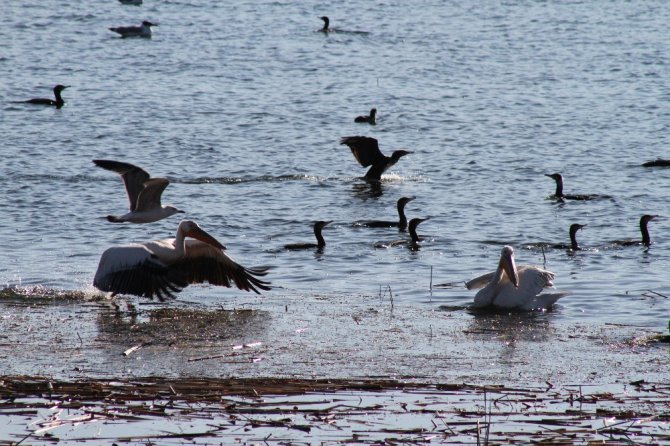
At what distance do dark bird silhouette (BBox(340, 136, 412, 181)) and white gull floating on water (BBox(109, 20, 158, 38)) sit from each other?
1432cm

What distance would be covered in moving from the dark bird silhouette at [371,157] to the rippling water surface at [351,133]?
0.90 feet

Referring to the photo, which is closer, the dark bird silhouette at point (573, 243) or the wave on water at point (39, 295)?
the wave on water at point (39, 295)

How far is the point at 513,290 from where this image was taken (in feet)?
33.6

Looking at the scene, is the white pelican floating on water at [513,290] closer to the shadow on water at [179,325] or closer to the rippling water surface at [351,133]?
the rippling water surface at [351,133]

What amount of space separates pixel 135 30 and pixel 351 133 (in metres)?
12.2

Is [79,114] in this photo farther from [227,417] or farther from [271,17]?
[227,417]

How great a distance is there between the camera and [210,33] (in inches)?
1248

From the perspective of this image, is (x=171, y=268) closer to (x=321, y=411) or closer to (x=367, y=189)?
(x=321, y=411)

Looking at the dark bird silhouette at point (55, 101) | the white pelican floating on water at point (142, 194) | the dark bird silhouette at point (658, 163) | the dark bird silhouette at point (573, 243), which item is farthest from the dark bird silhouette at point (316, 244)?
the dark bird silhouette at point (55, 101)

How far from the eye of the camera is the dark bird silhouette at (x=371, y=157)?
18141mm

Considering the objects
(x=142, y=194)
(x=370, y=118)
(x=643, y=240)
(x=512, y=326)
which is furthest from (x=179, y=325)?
(x=370, y=118)

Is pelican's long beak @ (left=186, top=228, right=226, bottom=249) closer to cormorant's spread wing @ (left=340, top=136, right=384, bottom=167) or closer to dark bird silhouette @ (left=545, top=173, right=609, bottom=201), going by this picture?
dark bird silhouette @ (left=545, top=173, right=609, bottom=201)

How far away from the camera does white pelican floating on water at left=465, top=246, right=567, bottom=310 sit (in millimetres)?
10141

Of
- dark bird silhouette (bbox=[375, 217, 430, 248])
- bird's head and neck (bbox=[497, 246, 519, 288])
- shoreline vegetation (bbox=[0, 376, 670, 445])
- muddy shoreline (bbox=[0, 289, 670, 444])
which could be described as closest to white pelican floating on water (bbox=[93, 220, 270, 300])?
muddy shoreline (bbox=[0, 289, 670, 444])
